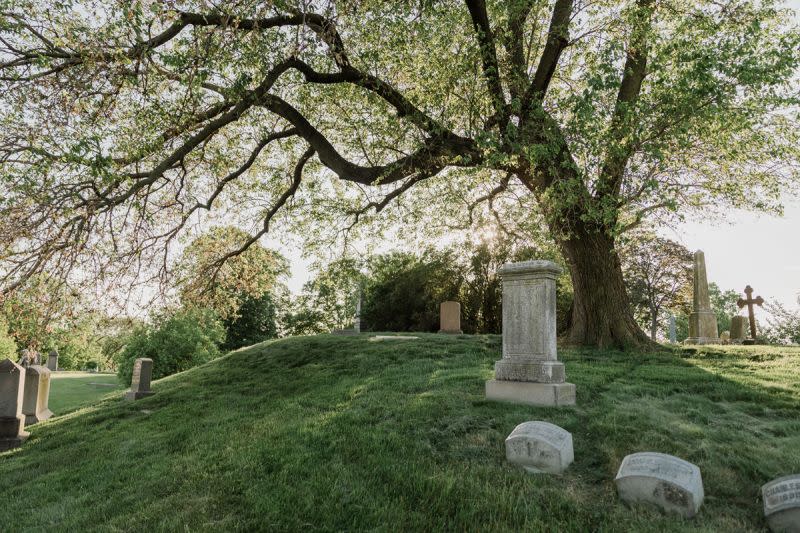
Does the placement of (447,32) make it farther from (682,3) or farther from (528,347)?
(528,347)

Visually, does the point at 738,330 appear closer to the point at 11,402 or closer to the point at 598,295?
the point at 598,295

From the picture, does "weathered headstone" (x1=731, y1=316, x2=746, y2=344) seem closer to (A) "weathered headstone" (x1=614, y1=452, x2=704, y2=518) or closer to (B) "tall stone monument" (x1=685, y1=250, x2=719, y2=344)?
(B) "tall stone monument" (x1=685, y1=250, x2=719, y2=344)

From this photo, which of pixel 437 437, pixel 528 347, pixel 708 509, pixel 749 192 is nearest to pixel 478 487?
pixel 437 437

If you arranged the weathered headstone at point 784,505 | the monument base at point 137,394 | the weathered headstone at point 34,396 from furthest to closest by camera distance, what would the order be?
the monument base at point 137,394 → the weathered headstone at point 34,396 → the weathered headstone at point 784,505

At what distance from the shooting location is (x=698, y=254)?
18344 mm

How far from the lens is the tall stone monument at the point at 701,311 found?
18125mm

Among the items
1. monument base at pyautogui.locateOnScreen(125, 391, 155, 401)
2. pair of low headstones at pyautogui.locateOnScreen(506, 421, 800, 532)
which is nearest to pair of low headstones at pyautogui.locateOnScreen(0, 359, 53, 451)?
monument base at pyautogui.locateOnScreen(125, 391, 155, 401)

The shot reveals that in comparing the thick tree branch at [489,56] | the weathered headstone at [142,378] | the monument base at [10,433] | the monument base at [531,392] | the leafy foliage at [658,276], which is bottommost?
the monument base at [10,433]

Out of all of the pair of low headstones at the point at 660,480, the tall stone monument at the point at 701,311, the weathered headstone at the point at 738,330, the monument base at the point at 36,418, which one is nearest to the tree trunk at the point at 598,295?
the pair of low headstones at the point at 660,480

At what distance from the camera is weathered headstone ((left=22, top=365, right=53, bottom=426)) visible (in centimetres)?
1273

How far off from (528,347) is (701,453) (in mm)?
2721

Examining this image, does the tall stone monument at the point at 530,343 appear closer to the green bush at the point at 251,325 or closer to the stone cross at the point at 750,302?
the stone cross at the point at 750,302

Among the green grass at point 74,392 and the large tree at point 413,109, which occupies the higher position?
the large tree at point 413,109

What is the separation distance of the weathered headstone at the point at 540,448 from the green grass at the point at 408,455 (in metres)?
0.18
